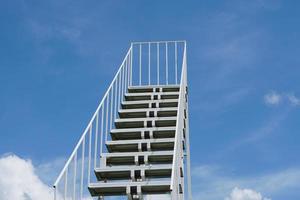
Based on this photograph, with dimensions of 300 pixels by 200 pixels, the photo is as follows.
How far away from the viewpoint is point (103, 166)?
1085cm

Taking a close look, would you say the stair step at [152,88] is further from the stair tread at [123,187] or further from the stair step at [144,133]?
the stair tread at [123,187]

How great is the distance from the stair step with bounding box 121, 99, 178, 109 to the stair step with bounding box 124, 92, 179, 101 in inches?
14.1

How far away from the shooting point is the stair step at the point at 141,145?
1127cm

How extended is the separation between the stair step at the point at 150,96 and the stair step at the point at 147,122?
1425mm

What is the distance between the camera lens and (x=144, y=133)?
11719 millimetres

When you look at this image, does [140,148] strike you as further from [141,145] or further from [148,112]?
[148,112]

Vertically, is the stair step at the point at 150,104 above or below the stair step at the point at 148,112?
above

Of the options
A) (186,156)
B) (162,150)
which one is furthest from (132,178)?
(186,156)

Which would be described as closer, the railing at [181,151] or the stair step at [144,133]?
the railing at [181,151]

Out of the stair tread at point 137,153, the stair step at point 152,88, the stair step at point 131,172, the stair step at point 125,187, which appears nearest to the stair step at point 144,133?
the stair tread at point 137,153

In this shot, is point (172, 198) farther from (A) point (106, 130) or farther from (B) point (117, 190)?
(A) point (106, 130)

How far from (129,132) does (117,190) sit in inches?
74.4

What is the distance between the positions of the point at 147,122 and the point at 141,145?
104 cm

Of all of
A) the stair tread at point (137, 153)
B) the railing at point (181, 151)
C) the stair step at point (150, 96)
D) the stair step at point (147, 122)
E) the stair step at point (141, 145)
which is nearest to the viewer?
the railing at point (181, 151)
